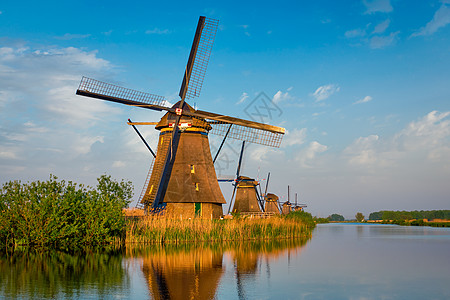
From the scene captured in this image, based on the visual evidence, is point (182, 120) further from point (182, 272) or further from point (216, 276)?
point (216, 276)

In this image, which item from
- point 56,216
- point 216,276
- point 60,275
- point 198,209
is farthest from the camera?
point 198,209

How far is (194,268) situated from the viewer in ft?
39.7

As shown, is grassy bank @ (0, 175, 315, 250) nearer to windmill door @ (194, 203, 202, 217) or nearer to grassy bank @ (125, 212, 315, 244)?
grassy bank @ (125, 212, 315, 244)

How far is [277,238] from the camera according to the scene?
2541 centimetres

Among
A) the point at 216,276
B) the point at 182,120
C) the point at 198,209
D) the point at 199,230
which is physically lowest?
the point at 216,276

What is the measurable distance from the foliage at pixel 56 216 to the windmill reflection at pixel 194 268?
109 inches

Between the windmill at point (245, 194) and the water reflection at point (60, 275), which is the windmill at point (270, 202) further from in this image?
the water reflection at point (60, 275)

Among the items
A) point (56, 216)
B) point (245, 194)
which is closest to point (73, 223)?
point (56, 216)

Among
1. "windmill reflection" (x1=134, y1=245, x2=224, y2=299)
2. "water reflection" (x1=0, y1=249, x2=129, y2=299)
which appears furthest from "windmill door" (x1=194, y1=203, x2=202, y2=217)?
"water reflection" (x1=0, y1=249, x2=129, y2=299)

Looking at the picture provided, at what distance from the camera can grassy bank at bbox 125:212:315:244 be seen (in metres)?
20.4

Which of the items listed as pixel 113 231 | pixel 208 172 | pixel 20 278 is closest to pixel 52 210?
pixel 113 231

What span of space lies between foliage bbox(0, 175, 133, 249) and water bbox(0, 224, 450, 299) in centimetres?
167

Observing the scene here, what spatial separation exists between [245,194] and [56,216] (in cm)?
3307

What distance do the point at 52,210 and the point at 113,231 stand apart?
9.92 feet
